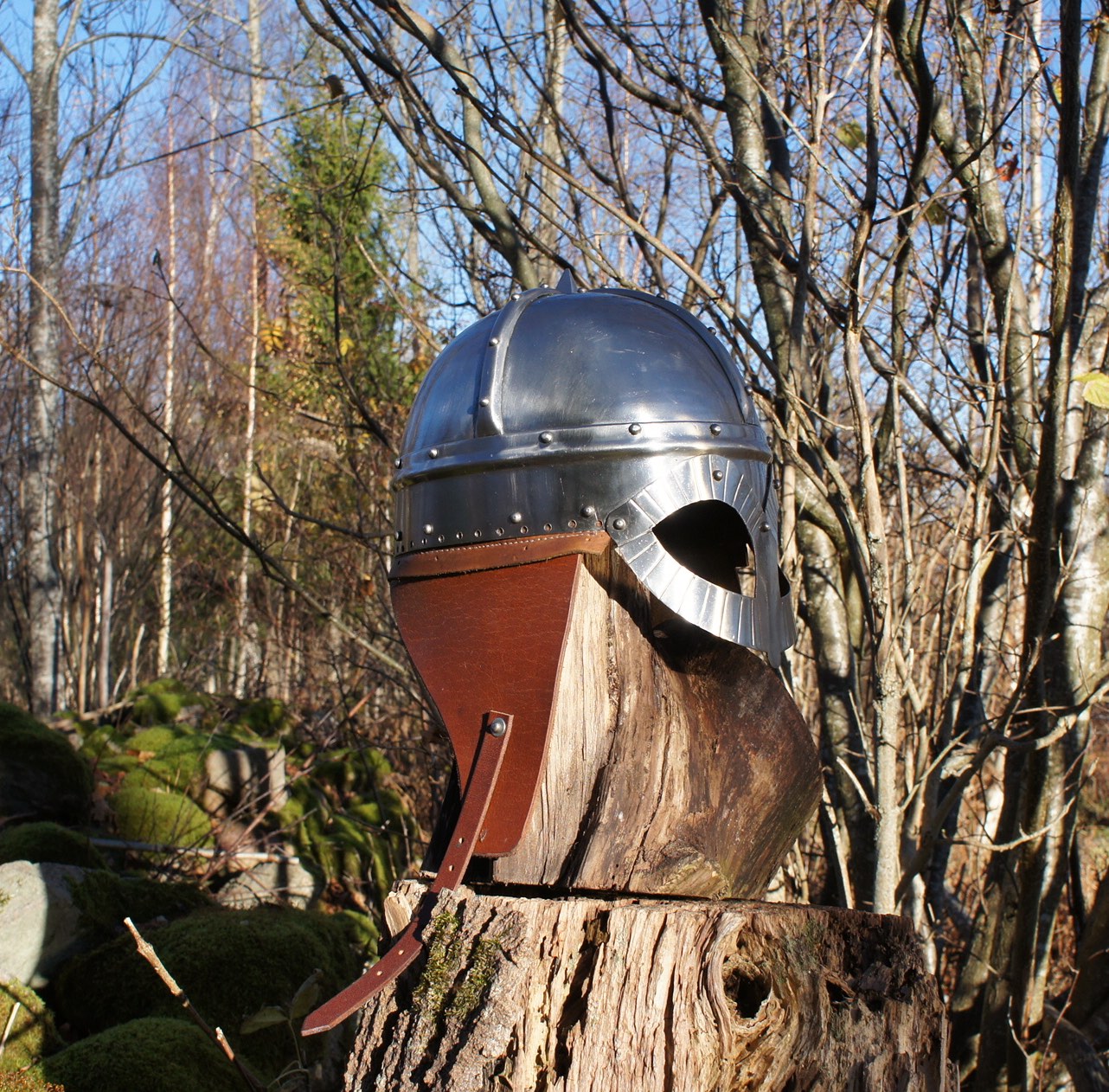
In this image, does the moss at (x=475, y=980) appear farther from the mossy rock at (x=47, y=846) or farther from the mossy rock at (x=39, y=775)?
the mossy rock at (x=39, y=775)

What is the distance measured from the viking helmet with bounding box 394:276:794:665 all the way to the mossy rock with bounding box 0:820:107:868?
2.86 meters

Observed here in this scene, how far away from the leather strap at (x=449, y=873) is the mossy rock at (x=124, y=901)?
2048mm

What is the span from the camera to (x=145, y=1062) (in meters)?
2.93

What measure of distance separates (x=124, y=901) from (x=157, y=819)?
4.96ft

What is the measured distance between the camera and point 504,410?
2199 mm

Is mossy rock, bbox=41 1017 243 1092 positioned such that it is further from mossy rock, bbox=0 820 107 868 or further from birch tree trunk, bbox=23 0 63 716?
birch tree trunk, bbox=23 0 63 716

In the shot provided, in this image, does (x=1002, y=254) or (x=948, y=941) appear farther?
(x=948, y=941)

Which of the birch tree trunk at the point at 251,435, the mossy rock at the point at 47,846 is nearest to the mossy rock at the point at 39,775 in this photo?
the mossy rock at the point at 47,846

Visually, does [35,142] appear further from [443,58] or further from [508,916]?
[508,916]

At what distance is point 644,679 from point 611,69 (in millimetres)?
2223

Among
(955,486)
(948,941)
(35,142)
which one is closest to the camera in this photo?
(948,941)

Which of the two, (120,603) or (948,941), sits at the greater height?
(120,603)

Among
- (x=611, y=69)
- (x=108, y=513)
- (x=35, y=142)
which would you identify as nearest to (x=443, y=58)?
(x=611, y=69)

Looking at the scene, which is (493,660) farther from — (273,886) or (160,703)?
(160,703)
